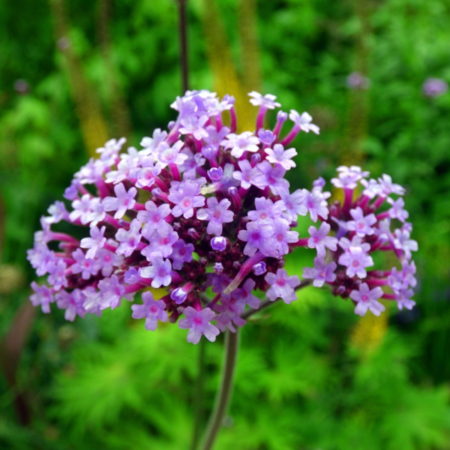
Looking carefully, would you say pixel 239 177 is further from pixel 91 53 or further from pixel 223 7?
pixel 91 53

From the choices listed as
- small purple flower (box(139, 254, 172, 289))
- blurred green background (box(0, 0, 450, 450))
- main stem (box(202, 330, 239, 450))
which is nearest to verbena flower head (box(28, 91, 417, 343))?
small purple flower (box(139, 254, 172, 289))

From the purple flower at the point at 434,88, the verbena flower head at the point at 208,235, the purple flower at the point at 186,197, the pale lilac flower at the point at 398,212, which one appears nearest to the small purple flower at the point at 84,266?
the verbena flower head at the point at 208,235

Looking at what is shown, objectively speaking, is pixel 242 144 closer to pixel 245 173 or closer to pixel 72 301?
pixel 245 173

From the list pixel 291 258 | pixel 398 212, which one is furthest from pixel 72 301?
pixel 291 258

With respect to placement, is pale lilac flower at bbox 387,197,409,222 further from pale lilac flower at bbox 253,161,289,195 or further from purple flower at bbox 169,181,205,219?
purple flower at bbox 169,181,205,219

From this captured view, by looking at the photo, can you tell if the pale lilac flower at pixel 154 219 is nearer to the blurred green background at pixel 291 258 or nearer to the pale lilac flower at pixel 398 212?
the blurred green background at pixel 291 258

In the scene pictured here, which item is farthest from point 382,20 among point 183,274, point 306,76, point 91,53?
point 183,274
